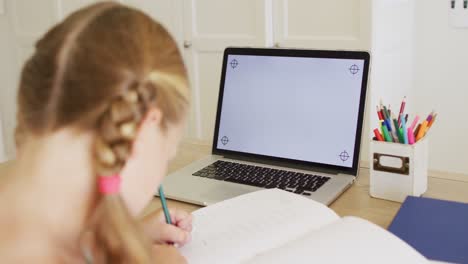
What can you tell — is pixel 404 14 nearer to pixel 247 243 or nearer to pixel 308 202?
pixel 308 202

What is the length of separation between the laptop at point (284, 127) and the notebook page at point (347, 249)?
25 cm

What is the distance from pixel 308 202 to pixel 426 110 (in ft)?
5.62

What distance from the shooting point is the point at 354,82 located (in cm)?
111

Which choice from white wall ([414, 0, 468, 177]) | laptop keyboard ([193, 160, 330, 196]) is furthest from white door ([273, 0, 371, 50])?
laptop keyboard ([193, 160, 330, 196])

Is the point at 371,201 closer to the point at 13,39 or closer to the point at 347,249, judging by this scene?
the point at 347,249

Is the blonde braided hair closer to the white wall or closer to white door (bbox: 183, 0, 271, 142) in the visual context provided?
white door (bbox: 183, 0, 271, 142)

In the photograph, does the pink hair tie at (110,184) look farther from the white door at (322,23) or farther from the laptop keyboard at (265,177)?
the white door at (322,23)

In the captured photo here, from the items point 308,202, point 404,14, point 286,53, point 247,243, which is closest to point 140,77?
point 247,243

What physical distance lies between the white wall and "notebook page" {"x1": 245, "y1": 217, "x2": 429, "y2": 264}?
177 cm

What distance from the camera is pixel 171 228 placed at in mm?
819

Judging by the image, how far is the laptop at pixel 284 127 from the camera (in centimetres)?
110

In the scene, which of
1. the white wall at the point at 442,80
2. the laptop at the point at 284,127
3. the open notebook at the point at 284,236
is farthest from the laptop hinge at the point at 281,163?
the white wall at the point at 442,80

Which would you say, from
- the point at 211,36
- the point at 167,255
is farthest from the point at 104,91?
the point at 211,36

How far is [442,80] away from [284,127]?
56.9 inches
